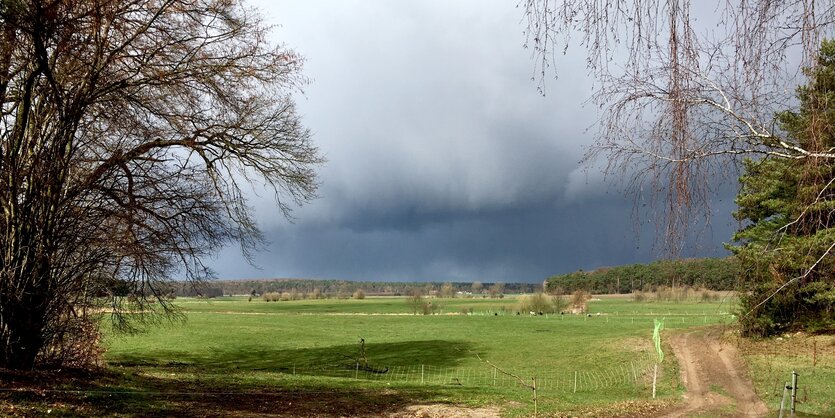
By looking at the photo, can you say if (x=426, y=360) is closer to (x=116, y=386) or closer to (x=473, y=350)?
(x=473, y=350)

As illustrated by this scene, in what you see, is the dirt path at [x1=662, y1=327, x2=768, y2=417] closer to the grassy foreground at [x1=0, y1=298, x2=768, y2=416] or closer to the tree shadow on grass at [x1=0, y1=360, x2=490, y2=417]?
the grassy foreground at [x1=0, y1=298, x2=768, y2=416]

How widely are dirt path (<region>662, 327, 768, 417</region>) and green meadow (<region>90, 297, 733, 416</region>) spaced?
839 millimetres

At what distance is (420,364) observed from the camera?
3369 centimetres

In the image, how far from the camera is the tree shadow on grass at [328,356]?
99.3ft

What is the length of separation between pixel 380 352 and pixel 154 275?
26.4m

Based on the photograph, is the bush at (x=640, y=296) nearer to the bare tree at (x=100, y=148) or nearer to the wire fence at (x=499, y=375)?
the wire fence at (x=499, y=375)

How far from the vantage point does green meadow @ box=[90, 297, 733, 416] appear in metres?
17.3

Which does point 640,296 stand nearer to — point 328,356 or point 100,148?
point 328,356

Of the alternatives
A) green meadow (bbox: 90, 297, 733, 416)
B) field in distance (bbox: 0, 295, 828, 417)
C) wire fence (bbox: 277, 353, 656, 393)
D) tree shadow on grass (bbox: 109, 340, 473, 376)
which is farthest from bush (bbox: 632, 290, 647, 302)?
wire fence (bbox: 277, 353, 656, 393)

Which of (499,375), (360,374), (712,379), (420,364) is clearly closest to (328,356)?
(420,364)

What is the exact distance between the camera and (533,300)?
8169cm

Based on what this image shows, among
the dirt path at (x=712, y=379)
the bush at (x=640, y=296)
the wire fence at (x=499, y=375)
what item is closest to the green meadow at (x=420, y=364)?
the wire fence at (x=499, y=375)

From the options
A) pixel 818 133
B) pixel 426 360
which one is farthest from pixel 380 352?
pixel 818 133

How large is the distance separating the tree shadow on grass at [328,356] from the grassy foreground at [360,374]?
9 centimetres
